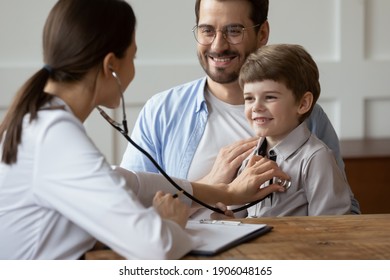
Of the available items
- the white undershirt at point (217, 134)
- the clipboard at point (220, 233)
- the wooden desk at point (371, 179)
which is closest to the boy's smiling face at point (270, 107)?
the white undershirt at point (217, 134)

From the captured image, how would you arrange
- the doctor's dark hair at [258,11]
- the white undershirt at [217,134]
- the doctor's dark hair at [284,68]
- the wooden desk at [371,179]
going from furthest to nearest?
the wooden desk at [371,179] < the doctor's dark hair at [258,11] < the white undershirt at [217,134] < the doctor's dark hair at [284,68]

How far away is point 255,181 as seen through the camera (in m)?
1.95

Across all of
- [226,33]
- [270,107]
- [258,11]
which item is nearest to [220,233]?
[270,107]

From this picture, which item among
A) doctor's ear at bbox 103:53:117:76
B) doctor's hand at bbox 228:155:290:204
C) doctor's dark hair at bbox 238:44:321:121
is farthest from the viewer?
doctor's dark hair at bbox 238:44:321:121

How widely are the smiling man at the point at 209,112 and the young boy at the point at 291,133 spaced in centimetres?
19

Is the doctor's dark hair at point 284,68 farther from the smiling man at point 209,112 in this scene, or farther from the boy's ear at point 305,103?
the smiling man at point 209,112

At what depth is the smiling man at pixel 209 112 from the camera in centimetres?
229

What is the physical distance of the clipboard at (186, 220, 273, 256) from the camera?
1389 millimetres

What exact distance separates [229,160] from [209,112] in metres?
0.24

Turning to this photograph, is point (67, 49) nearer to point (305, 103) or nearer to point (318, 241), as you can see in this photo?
point (318, 241)

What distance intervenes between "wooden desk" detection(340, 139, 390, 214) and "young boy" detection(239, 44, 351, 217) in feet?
3.78

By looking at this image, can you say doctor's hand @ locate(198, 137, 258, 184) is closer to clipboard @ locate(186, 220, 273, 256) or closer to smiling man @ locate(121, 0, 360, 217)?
smiling man @ locate(121, 0, 360, 217)

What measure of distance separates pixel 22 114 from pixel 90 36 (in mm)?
185

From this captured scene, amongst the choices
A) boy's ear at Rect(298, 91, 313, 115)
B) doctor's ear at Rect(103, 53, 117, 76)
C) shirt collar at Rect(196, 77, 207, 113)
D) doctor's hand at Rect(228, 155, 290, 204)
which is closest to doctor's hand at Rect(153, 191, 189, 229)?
doctor's ear at Rect(103, 53, 117, 76)
